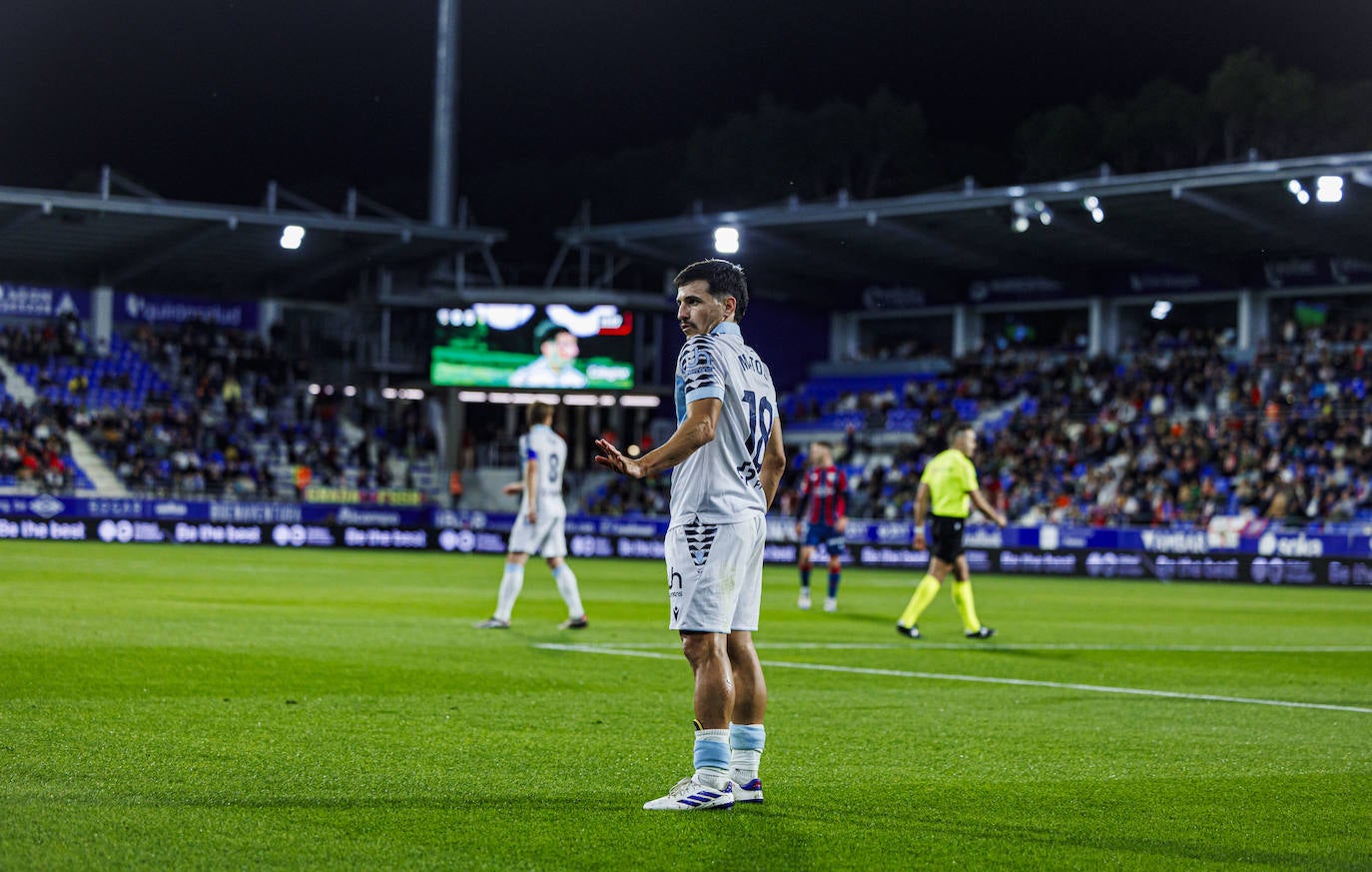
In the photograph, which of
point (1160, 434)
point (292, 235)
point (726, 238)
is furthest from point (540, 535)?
point (292, 235)

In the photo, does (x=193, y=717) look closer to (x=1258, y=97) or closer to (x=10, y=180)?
(x=1258, y=97)

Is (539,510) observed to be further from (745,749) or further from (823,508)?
(745,749)

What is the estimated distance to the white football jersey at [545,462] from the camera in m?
14.2

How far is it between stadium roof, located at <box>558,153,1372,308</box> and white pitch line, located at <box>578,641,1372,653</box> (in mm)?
22340

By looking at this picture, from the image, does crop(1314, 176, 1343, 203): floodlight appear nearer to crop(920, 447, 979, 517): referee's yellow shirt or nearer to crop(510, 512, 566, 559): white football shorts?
crop(920, 447, 979, 517): referee's yellow shirt

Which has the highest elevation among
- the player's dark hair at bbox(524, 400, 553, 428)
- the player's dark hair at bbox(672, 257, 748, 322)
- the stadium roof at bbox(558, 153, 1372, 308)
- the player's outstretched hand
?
the stadium roof at bbox(558, 153, 1372, 308)

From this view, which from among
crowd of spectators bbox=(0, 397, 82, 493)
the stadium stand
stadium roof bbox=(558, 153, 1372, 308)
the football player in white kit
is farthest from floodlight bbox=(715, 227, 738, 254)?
the football player in white kit

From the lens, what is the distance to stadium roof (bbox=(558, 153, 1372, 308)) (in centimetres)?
3806

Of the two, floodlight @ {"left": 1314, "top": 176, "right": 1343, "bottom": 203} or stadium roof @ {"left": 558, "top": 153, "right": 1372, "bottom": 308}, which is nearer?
floodlight @ {"left": 1314, "top": 176, "right": 1343, "bottom": 203}

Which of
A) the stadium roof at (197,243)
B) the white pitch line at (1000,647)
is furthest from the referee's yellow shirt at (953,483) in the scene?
the stadium roof at (197,243)

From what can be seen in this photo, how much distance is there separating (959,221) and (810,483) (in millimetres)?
24337

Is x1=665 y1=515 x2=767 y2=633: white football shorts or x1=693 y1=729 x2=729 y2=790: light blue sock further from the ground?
x1=665 y1=515 x2=767 y2=633: white football shorts

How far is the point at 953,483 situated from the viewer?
15336mm

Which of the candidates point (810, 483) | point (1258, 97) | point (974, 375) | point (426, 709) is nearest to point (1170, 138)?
point (1258, 97)
